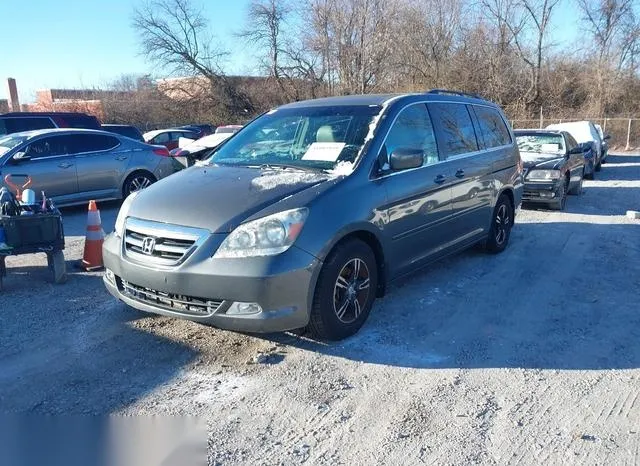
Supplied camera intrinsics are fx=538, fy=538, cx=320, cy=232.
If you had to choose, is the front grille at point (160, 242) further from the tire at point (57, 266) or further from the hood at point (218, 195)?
the tire at point (57, 266)

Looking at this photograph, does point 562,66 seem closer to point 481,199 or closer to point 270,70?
point 270,70

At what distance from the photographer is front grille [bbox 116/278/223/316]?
3768 mm

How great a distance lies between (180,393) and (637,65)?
40.3 meters

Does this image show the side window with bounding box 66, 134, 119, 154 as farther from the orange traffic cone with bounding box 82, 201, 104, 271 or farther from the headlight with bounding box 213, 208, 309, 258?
the headlight with bounding box 213, 208, 309, 258

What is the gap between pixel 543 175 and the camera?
10070mm

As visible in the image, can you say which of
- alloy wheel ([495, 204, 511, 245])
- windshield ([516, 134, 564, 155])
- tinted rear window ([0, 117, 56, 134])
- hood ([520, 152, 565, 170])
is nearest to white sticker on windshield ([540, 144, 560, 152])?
windshield ([516, 134, 564, 155])

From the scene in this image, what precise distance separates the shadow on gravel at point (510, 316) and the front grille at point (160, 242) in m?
1.04

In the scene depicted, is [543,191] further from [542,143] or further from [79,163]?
[79,163]

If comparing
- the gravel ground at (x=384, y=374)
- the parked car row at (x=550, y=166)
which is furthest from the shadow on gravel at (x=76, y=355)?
the parked car row at (x=550, y=166)

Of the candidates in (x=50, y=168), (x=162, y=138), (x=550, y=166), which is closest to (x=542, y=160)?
(x=550, y=166)

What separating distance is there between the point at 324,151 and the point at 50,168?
6724mm

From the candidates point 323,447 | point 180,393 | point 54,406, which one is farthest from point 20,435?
point 323,447

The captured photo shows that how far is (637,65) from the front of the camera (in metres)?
35.2

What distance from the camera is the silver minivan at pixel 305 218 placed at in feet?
12.1
